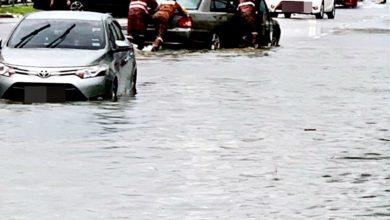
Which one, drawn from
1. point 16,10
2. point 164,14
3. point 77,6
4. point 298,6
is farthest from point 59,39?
point 298,6

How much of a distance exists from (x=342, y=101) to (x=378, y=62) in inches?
406

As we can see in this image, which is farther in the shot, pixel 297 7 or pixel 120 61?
pixel 297 7

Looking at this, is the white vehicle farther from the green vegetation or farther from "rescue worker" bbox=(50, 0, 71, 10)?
"rescue worker" bbox=(50, 0, 71, 10)

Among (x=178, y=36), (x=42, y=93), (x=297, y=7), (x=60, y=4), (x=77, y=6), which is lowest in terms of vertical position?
(x=297, y=7)

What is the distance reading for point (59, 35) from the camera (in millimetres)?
19062

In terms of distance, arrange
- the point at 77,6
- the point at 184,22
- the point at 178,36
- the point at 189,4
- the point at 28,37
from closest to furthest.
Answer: the point at 28,37, the point at 184,22, the point at 178,36, the point at 189,4, the point at 77,6

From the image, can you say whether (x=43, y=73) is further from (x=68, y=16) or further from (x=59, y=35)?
(x=68, y=16)

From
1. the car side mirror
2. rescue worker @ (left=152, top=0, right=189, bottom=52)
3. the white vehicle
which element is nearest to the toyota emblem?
the car side mirror

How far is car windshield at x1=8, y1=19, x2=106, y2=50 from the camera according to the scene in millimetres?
18844

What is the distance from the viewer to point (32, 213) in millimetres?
9609

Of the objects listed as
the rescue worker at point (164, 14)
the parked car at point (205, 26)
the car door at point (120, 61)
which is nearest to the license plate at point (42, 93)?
the car door at point (120, 61)

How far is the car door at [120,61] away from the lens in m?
19.0

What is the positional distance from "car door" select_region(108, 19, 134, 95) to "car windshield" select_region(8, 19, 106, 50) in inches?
9.4

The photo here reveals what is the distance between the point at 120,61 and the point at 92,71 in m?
1.11
